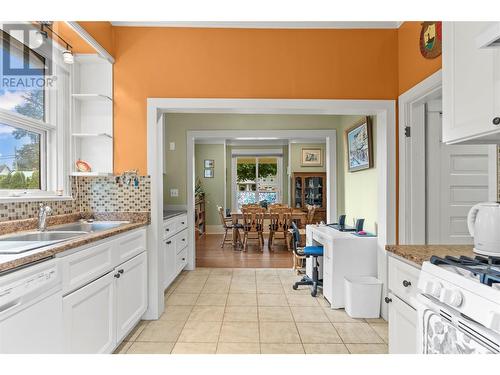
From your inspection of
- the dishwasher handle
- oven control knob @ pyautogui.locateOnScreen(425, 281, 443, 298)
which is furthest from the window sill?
oven control knob @ pyautogui.locateOnScreen(425, 281, 443, 298)

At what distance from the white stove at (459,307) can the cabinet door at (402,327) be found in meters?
0.29

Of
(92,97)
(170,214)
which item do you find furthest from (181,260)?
(92,97)

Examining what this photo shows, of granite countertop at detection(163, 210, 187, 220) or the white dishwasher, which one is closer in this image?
the white dishwasher

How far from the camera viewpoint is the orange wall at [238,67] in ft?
9.29

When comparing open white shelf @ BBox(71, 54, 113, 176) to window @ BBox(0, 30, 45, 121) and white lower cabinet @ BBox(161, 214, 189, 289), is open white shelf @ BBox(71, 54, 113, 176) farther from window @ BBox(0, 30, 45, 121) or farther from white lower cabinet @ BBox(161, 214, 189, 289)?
white lower cabinet @ BBox(161, 214, 189, 289)

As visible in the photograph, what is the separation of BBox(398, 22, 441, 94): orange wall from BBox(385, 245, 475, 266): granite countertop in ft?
4.54

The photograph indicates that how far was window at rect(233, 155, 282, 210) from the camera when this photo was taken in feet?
31.0

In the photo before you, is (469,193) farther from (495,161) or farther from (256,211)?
(256,211)

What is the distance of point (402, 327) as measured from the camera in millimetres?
1585

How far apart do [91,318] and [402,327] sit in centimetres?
→ 171

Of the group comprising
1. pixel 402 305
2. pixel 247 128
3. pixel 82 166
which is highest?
pixel 247 128

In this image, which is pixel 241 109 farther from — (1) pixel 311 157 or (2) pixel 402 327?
(1) pixel 311 157
